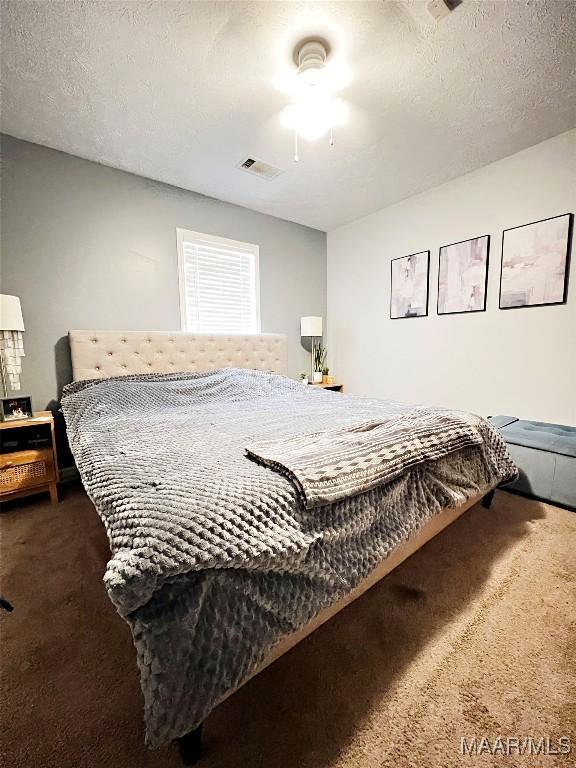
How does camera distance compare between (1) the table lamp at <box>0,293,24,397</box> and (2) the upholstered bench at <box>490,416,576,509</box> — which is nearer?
(2) the upholstered bench at <box>490,416,576,509</box>

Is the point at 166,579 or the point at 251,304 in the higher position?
the point at 251,304

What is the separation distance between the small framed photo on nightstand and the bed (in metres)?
0.64

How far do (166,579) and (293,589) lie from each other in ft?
Answer: 1.16

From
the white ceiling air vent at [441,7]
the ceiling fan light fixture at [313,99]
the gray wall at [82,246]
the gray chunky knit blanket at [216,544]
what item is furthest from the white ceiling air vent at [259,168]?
the gray chunky knit blanket at [216,544]

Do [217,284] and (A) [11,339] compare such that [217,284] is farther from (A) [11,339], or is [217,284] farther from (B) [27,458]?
(B) [27,458]

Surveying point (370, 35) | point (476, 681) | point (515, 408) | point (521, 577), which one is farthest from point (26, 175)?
point (515, 408)

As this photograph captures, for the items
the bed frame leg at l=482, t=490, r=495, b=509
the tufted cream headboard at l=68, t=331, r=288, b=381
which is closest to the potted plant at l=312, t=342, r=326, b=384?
the tufted cream headboard at l=68, t=331, r=288, b=381

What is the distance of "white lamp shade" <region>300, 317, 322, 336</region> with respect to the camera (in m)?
3.80

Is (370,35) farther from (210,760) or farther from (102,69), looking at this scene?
(210,760)

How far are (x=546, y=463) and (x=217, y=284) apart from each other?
10.5ft

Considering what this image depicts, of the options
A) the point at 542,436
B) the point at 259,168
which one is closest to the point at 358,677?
the point at 542,436

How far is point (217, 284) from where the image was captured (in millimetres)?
3312

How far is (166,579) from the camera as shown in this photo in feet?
2.16

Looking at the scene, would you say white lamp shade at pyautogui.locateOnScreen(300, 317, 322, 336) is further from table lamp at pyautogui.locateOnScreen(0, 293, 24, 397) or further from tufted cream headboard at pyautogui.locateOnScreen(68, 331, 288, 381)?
table lamp at pyautogui.locateOnScreen(0, 293, 24, 397)
